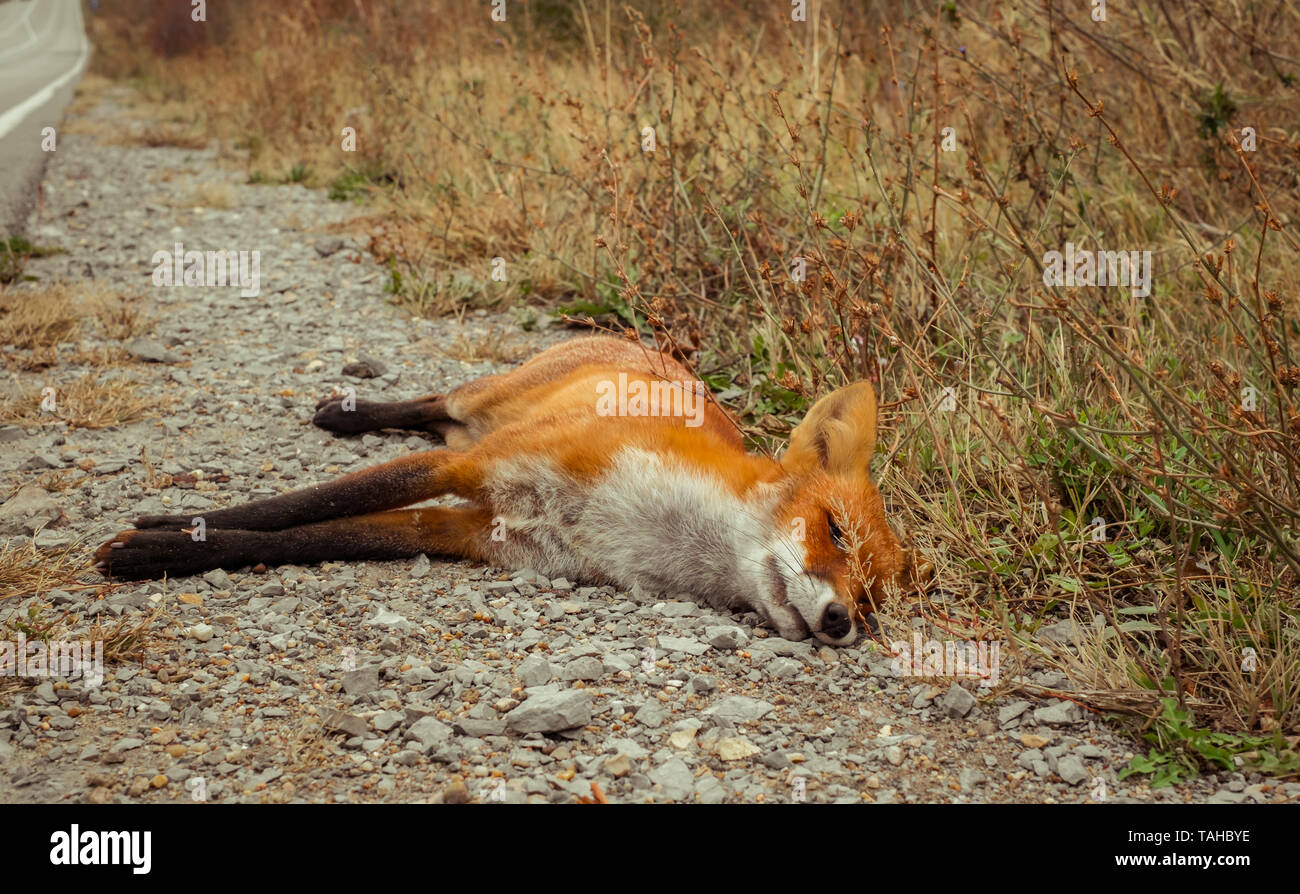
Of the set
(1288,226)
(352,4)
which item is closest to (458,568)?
(1288,226)

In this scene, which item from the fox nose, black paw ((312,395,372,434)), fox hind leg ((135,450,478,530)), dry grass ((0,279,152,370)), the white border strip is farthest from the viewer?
the white border strip

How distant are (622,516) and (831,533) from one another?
78 cm

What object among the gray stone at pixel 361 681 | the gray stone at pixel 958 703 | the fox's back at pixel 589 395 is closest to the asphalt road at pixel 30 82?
the fox's back at pixel 589 395

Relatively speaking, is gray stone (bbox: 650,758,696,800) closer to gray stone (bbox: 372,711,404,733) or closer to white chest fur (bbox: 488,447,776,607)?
gray stone (bbox: 372,711,404,733)

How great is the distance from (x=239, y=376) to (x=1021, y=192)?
16.4 ft

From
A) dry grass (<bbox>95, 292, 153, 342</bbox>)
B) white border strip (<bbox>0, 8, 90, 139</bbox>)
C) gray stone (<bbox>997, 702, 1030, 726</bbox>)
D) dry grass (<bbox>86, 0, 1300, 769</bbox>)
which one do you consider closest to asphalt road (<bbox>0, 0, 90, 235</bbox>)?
white border strip (<bbox>0, 8, 90, 139</bbox>)

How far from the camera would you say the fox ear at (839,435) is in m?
3.48

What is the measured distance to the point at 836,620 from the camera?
3172mm

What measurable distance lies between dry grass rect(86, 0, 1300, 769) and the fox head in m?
0.20

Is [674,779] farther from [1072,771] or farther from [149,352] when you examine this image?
[149,352]

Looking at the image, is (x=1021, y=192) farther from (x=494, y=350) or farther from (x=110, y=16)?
(x=110, y=16)

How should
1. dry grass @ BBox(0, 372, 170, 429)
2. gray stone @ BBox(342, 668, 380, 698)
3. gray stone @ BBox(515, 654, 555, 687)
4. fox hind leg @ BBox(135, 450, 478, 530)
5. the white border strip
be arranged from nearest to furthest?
gray stone @ BBox(342, 668, 380, 698) → gray stone @ BBox(515, 654, 555, 687) → fox hind leg @ BBox(135, 450, 478, 530) → dry grass @ BBox(0, 372, 170, 429) → the white border strip

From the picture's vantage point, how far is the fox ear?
348 cm

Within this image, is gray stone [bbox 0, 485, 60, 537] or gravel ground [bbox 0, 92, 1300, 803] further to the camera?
gray stone [bbox 0, 485, 60, 537]
